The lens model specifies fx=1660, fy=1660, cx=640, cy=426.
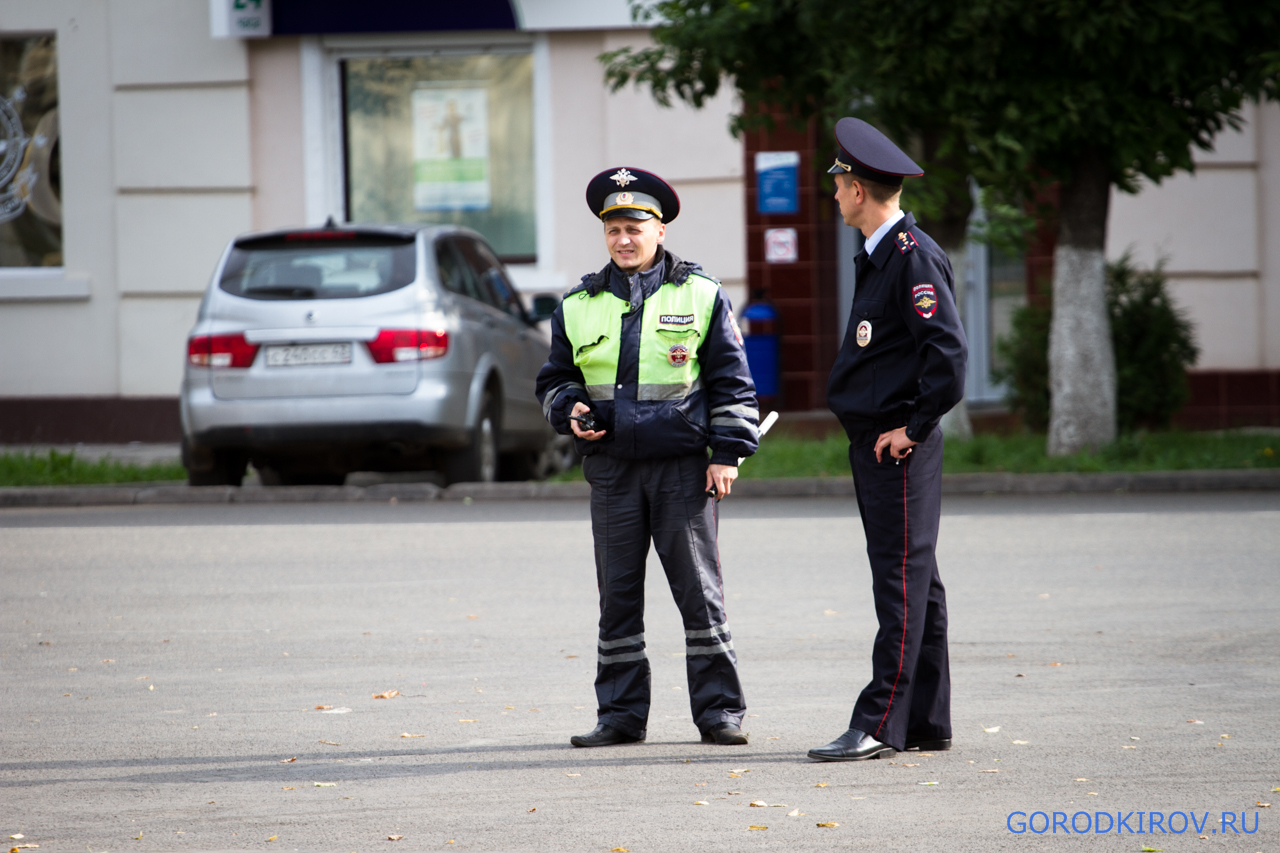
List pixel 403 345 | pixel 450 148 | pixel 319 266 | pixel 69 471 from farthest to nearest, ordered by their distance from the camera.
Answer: pixel 450 148 < pixel 69 471 < pixel 319 266 < pixel 403 345

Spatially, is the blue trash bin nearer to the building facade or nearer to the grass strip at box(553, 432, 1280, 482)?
the building facade

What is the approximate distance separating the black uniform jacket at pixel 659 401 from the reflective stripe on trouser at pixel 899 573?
1.43ft

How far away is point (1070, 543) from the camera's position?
9.00m

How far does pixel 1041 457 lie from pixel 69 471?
737 cm

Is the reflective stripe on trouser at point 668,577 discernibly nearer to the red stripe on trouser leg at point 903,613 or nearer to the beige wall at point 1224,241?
the red stripe on trouser leg at point 903,613

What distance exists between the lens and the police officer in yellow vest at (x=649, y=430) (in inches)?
195

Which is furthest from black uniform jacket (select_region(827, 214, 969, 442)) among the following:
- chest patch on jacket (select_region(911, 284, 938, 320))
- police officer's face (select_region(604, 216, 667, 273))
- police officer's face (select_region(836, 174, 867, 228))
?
police officer's face (select_region(604, 216, 667, 273))

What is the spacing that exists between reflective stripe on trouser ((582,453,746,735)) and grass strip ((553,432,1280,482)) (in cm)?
696

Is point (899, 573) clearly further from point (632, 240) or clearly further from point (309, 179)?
point (309, 179)

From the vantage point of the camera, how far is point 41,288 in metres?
17.0

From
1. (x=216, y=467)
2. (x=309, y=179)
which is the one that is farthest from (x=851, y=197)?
(x=309, y=179)

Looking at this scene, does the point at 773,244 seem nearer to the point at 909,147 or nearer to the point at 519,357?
the point at 909,147

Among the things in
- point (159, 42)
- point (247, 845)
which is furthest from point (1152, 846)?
point (159, 42)

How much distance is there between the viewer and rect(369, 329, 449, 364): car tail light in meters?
10.8
